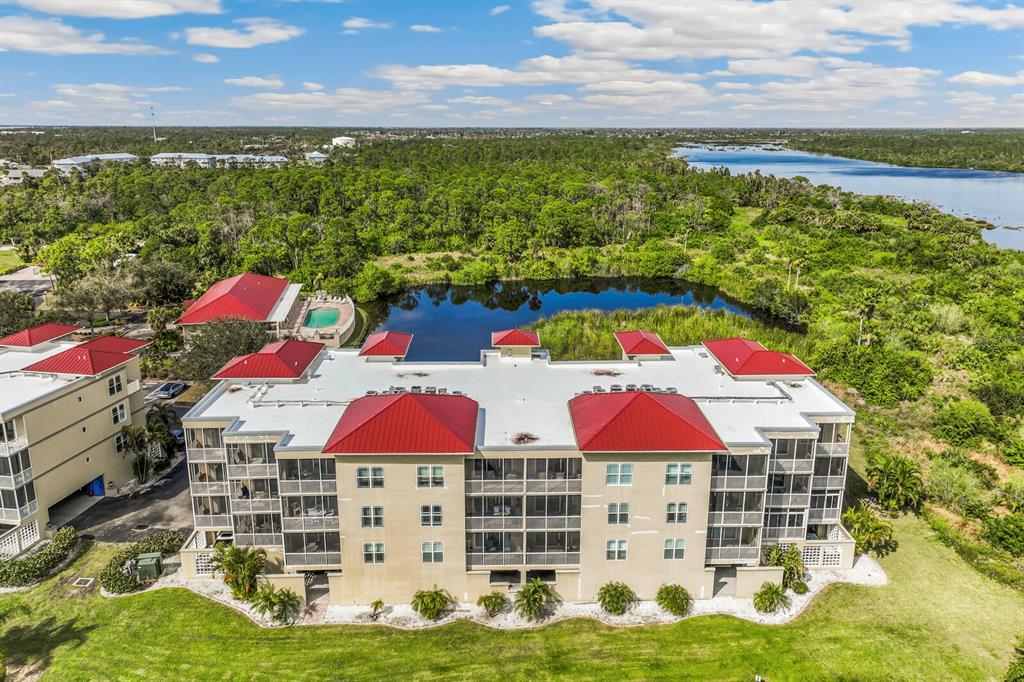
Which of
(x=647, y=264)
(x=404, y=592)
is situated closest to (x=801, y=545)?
(x=404, y=592)

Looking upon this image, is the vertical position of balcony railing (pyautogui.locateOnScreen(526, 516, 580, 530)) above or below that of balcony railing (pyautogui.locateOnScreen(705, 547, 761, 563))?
above

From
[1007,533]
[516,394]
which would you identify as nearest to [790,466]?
[1007,533]

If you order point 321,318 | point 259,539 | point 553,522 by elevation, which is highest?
point 553,522

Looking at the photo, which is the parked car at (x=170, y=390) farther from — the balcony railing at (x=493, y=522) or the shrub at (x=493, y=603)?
the shrub at (x=493, y=603)

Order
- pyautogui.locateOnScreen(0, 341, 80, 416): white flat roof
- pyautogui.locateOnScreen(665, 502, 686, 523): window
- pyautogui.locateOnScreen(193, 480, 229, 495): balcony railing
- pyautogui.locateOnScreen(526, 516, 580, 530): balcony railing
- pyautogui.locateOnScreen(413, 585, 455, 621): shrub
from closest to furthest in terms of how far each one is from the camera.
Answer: pyautogui.locateOnScreen(413, 585, 455, 621): shrub, pyautogui.locateOnScreen(665, 502, 686, 523): window, pyautogui.locateOnScreen(526, 516, 580, 530): balcony railing, pyautogui.locateOnScreen(193, 480, 229, 495): balcony railing, pyautogui.locateOnScreen(0, 341, 80, 416): white flat roof

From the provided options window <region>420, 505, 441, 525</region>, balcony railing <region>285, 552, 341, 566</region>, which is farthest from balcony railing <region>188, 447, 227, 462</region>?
window <region>420, 505, 441, 525</region>

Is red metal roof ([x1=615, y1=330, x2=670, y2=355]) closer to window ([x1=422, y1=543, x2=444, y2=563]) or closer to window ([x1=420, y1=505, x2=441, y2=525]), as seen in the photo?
window ([x1=420, y1=505, x2=441, y2=525])

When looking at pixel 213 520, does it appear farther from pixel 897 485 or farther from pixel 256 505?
pixel 897 485
